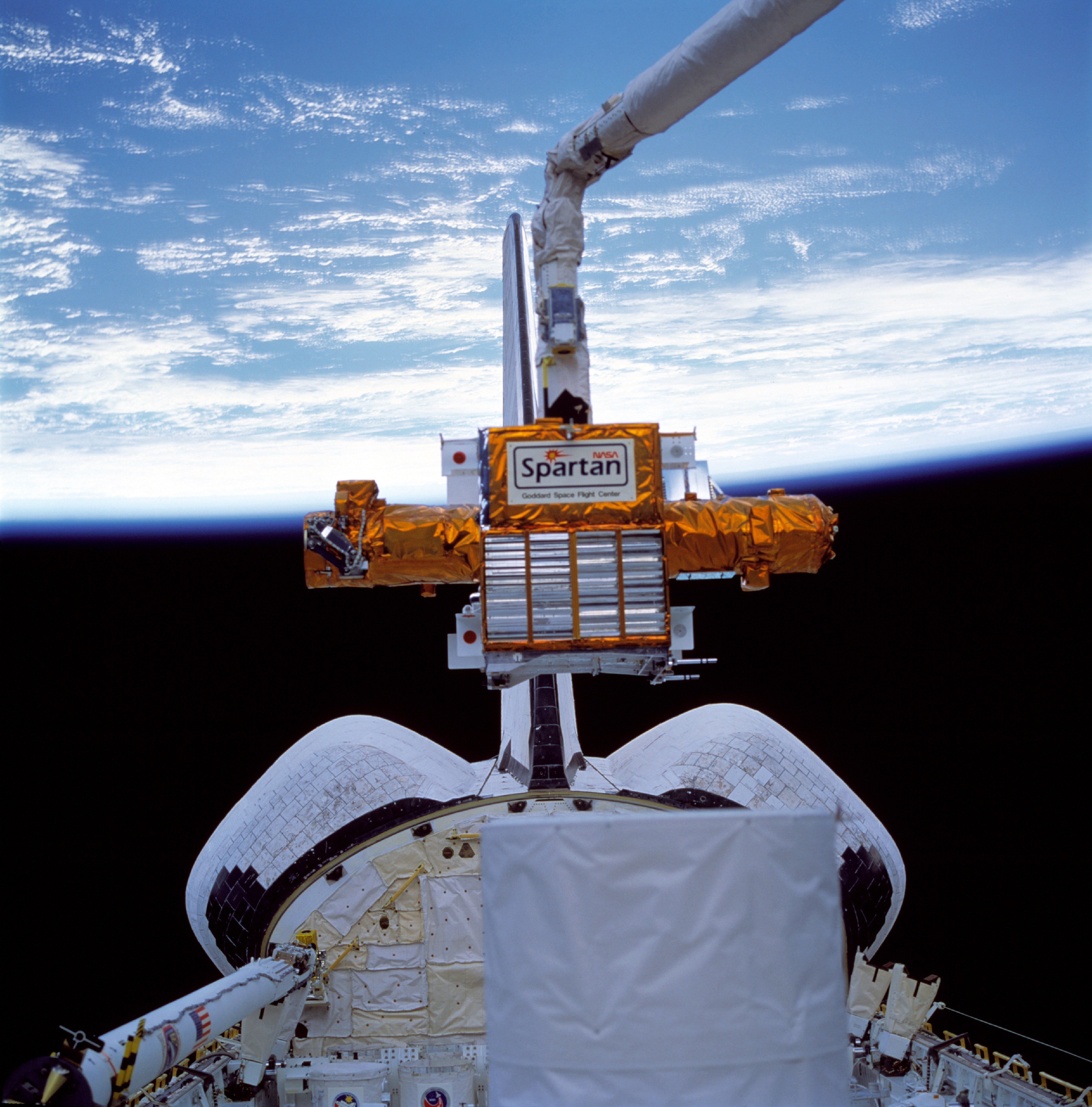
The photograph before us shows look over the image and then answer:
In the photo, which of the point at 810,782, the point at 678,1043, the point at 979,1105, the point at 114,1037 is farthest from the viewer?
the point at 810,782

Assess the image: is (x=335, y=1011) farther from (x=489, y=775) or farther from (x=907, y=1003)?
(x=907, y=1003)

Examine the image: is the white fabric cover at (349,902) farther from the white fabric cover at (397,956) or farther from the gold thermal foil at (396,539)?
the gold thermal foil at (396,539)

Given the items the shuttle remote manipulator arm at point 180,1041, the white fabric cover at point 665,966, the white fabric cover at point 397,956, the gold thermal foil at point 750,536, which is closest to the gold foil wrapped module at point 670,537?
the gold thermal foil at point 750,536

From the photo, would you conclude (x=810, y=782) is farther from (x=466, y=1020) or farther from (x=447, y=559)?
(x=447, y=559)

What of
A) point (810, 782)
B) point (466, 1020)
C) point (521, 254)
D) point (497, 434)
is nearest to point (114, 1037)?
point (497, 434)

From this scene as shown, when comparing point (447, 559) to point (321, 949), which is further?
point (321, 949)

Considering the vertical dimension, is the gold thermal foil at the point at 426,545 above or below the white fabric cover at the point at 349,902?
above

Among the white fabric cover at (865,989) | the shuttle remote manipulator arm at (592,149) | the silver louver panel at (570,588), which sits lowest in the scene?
the white fabric cover at (865,989)
